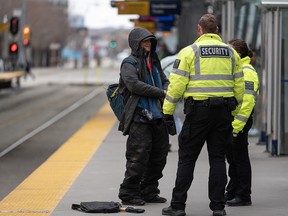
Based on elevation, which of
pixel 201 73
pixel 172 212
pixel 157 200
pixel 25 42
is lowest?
pixel 25 42

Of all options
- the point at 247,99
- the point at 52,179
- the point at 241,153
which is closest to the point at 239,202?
the point at 241,153

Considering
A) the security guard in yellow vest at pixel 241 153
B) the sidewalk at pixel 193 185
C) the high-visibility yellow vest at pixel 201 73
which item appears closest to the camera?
the high-visibility yellow vest at pixel 201 73

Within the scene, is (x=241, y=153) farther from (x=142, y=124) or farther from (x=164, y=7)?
(x=164, y=7)

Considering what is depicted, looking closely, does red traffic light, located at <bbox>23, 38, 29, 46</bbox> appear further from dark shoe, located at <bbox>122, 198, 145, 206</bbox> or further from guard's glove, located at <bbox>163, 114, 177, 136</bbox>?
guard's glove, located at <bbox>163, 114, 177, 136</bbox>

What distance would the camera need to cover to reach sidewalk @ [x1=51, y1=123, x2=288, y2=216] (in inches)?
403

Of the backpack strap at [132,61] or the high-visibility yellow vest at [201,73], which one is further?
the backpack strap at [132,61]

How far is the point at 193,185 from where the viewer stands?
12.1 metres

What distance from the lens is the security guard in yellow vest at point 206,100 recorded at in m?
9.45

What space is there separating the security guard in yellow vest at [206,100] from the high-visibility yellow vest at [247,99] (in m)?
0.40

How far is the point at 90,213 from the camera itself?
10031mm

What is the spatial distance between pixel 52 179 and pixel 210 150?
403 centimetres

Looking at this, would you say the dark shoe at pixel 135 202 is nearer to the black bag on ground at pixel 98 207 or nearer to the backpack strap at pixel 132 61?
the black bag on ground at pixel 98 207

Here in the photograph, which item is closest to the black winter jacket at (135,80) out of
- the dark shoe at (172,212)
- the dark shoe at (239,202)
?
the dark shoe at (172,212)

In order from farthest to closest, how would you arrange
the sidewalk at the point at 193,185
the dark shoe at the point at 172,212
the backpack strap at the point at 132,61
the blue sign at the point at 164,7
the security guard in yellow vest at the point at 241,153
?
the blue sign at the point at 164,7
the backpack strap at the point at 132,61
the security guard in yellow vest at the point at 241,153
the sidewalk at the point at 193,185
the dark shoe at the point at 172,212
